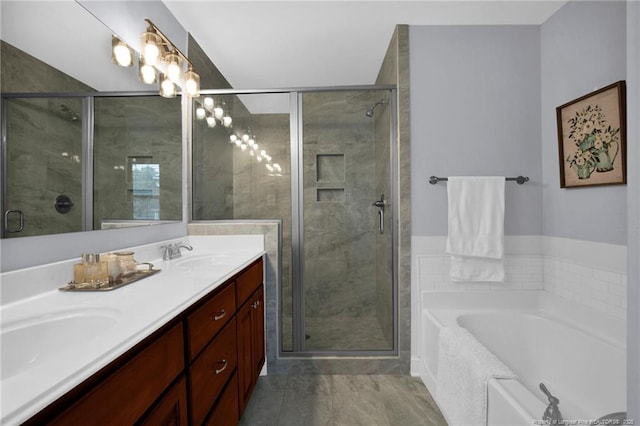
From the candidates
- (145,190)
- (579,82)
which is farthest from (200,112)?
(579,82)

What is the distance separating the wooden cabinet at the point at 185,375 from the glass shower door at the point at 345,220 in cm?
67

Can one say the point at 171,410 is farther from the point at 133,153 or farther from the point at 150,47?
the point at 150,47

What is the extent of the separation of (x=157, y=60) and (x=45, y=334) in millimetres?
1555

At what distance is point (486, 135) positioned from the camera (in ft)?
6.86

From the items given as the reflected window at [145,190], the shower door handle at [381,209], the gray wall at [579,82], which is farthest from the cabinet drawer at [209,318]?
the gray wall at [579,82]

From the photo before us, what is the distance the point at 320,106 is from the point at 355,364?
1927mm

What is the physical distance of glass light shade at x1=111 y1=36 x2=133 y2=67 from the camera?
1.46 m

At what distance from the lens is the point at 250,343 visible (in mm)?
1646

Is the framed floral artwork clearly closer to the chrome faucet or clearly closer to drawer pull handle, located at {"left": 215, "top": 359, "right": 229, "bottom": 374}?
drawer pull handle, located at {"left": 215, "top": 359, "right": 229, "bottom": 374}

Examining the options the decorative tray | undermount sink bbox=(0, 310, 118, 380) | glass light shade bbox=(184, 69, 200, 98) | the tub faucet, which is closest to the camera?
undermount sink bbox=(0, 310, 118, 380)

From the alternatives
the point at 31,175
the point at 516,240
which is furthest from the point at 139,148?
the point at 516,240

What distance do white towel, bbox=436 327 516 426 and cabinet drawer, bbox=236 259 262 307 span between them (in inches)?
43.5

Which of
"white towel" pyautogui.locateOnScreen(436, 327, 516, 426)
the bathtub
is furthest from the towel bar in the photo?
"white towel" pyautogui.locateOnScreen(436, 327, 516, 426)

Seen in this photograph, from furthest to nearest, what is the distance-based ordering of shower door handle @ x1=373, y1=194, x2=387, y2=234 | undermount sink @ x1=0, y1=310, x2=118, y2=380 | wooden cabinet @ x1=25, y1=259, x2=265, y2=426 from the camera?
shower door handle @ x1=373, y1=194, x2=387, y2=234 < undermount sink @ x1=0, y1=310, x2=118, y2=380 < wooden cabinet @ x1=25, y1=259, x2=265, y2=426
